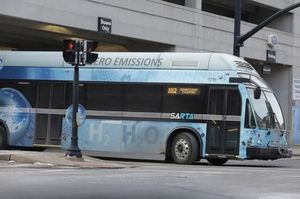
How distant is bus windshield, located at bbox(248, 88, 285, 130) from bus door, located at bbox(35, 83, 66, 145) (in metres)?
6.28

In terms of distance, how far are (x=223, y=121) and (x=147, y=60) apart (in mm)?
3208

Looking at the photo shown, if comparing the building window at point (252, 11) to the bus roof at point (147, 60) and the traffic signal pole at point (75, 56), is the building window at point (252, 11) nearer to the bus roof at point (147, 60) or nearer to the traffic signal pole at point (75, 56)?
the bus roof at point (147, 60)

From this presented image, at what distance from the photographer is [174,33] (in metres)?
33.9

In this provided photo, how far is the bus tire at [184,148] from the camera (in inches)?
790

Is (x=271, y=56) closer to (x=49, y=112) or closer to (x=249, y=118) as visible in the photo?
(x=249, y=118)

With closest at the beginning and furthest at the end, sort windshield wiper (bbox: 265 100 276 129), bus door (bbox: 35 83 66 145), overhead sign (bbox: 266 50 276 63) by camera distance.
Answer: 1. windshield wiper (bbox: 265 100 276 129)
2. bus door (bbox: 35 83 66 145)
3. overhead sign (bbox: 266 50 276 63)

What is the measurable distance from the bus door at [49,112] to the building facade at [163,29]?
5.45 meters

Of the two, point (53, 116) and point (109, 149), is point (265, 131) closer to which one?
point (109, 149)

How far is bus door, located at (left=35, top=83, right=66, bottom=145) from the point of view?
21.8 meters

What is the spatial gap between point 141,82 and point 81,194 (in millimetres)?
10372

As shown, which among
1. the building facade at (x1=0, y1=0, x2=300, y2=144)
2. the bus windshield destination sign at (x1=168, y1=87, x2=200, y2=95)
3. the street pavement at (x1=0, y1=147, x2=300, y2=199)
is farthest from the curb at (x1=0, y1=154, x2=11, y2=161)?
the building facade at (x1=0, y1=0, x2=300, y2=144)

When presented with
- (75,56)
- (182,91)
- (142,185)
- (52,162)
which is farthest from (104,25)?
(142,185)

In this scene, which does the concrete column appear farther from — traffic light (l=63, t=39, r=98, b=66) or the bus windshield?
traffic light (l=63, t=39, r=98, b=66)

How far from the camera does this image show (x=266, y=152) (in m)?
19.9
